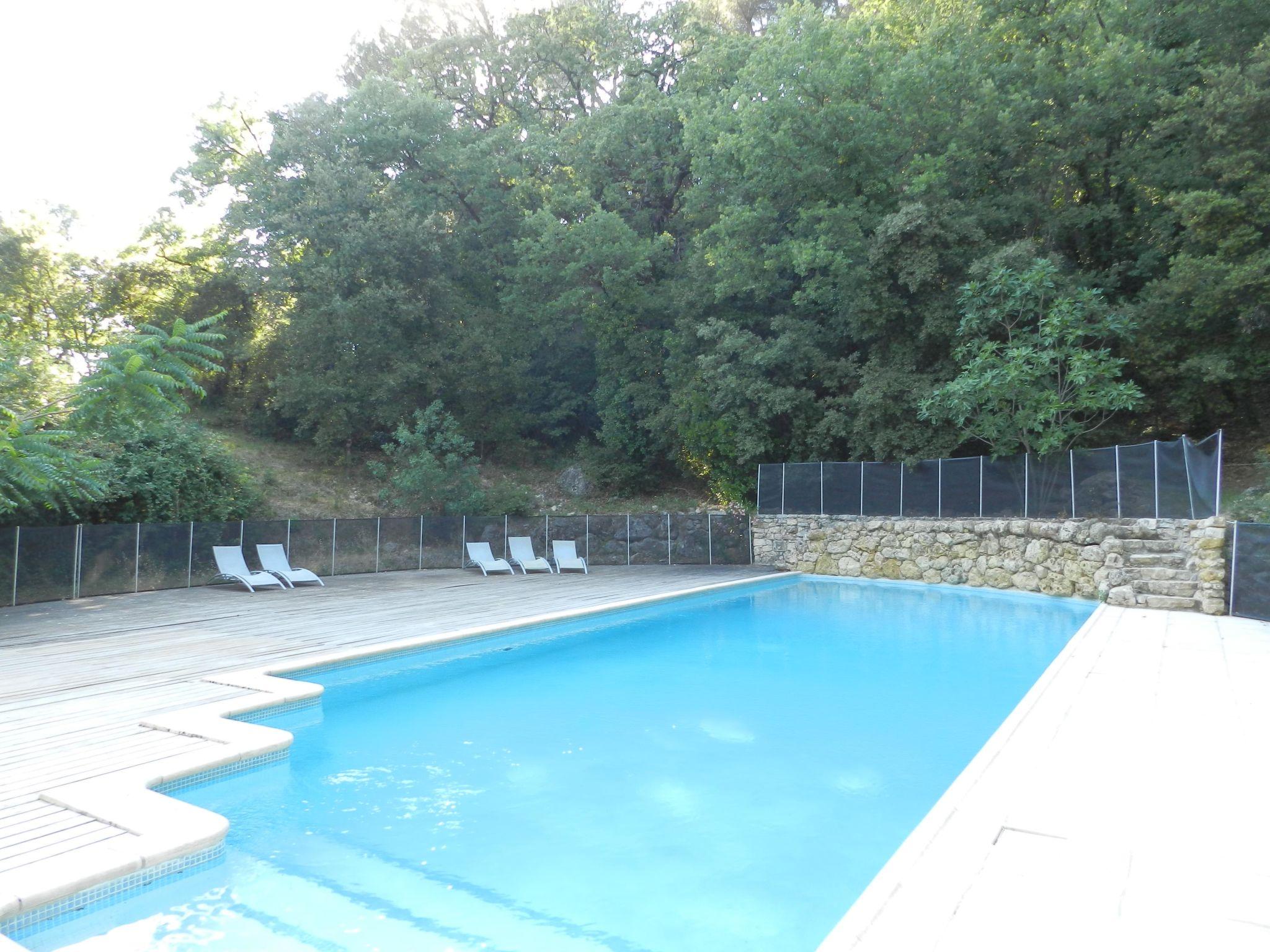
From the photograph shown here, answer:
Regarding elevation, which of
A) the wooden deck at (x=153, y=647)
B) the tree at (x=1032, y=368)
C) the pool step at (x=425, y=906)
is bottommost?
the pool step at (x=425, y=906)

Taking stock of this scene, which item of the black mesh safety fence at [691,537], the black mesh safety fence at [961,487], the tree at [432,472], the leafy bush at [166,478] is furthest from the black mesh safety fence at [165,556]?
the black mesh safety fence at [961,487]

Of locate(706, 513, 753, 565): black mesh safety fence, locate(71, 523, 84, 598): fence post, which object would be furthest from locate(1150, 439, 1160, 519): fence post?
locate(71, 523, 84, 598): fence post

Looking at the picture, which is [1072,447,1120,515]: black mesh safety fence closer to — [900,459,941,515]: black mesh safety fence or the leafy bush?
[900,459,941,515]: black mesh safety fence

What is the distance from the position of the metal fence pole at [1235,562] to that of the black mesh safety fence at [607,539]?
1133cm

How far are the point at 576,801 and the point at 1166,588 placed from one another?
10.1m

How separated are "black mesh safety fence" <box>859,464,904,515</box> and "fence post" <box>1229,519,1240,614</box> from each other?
688cm

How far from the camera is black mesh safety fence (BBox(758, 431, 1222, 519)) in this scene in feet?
39.4

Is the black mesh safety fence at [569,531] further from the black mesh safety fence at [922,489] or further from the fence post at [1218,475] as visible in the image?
the fence post at [1218,475]

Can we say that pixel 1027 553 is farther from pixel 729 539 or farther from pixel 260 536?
pixel 260 536

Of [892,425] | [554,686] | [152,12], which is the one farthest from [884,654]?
[152,12]

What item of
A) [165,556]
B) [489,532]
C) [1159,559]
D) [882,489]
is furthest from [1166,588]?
[165,556]

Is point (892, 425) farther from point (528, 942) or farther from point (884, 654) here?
point (528, 942)

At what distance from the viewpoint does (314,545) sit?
1488 centimetres

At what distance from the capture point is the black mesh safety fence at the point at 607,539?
18.4m
